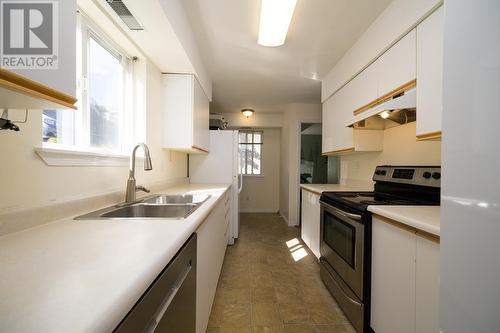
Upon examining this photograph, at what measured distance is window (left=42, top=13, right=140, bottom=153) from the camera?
4.11 ft

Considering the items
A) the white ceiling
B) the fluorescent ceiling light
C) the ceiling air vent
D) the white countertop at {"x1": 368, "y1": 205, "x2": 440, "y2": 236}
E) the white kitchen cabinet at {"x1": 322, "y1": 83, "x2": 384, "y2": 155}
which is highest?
the white ceiling

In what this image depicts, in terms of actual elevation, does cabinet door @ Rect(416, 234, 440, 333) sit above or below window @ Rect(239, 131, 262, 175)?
below

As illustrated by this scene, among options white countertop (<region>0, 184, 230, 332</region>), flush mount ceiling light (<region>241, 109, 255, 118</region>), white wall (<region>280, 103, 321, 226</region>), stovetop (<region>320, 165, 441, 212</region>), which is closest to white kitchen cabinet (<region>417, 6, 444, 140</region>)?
stovetop (<region>320, 165, 441, 212</region>)

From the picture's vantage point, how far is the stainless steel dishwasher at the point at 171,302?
0.54m

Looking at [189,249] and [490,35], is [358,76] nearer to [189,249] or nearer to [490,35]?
[490,35]

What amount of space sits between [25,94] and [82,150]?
81 cm

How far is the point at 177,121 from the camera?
2354 mm

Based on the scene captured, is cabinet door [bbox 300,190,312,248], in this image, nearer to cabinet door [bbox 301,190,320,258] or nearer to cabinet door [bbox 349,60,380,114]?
cabinet door [bbox 301,190,320,258]

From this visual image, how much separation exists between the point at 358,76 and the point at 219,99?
260 centimetres

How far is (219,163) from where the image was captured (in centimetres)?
348

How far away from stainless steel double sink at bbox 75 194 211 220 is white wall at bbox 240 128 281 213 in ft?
12.2

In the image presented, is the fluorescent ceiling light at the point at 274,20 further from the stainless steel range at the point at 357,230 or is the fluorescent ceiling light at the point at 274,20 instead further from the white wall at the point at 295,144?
the white wall at the point at 295,144

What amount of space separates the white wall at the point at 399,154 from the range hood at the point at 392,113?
0.10m

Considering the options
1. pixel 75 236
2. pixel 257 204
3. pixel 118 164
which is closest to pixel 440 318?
pixel 75 236
